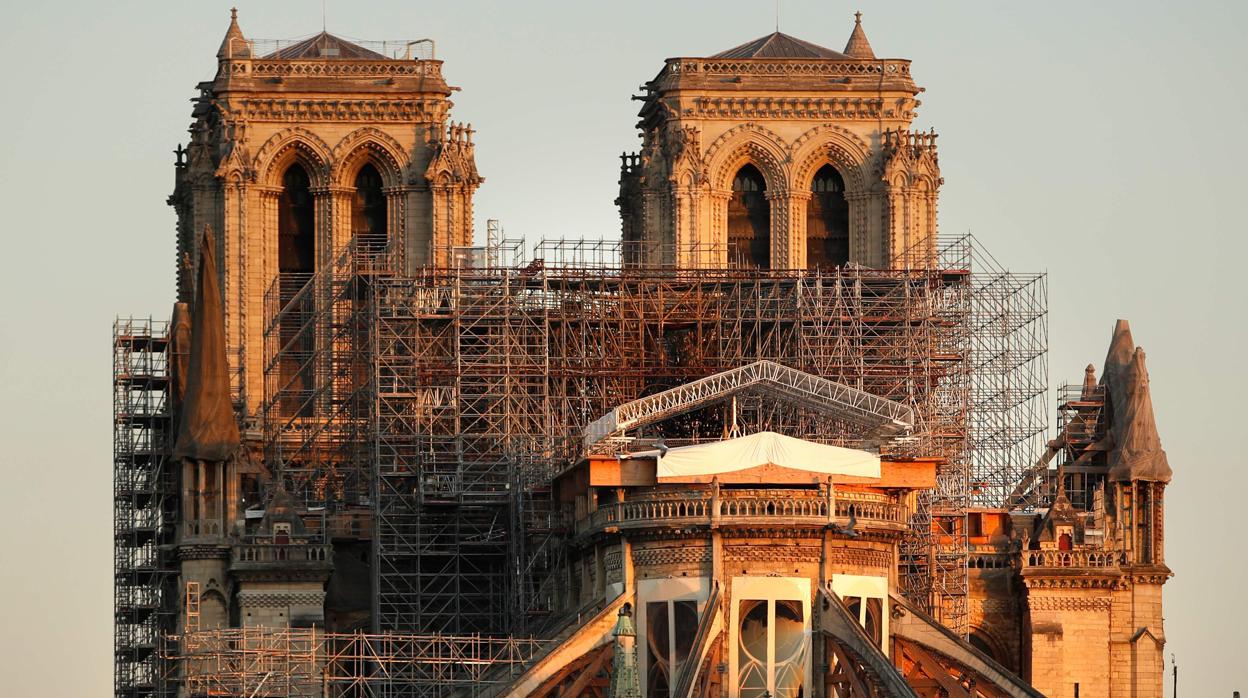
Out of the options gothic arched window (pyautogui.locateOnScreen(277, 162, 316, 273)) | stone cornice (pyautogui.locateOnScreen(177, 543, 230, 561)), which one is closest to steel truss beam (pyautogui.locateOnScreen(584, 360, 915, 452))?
stone cornice (pyautogui.locateOnScreen(177, 543, 230, 561))

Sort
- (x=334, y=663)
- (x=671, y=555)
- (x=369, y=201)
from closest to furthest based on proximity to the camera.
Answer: (x=671, y=555)
(x=334, y=663)
(x=369, y=201)

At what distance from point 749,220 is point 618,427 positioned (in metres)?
18.7

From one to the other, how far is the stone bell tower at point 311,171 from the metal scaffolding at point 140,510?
285 cm

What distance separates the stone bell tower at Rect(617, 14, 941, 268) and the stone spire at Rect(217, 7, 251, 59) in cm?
1228


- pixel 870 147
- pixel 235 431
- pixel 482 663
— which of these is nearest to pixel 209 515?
pixel 235 431

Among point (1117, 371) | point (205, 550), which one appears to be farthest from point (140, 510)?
point (1117, 371)

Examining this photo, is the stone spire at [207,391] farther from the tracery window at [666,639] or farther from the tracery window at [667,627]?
the tracery window at [666,639]

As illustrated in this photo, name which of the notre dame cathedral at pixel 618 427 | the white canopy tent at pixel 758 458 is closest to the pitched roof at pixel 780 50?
the notre dame cathedral at pixel 618 427

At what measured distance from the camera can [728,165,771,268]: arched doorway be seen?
132m

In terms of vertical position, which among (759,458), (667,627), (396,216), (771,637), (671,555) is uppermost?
(396,216)

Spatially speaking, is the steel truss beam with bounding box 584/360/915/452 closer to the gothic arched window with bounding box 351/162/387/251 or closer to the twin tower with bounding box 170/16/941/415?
the twin tower with bounding box 170/16/941/415

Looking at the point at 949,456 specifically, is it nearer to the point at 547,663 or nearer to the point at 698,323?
the point at 698,323

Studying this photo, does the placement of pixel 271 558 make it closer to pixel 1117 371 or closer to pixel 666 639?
pixel 666 639

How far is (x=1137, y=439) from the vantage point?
127 metres
